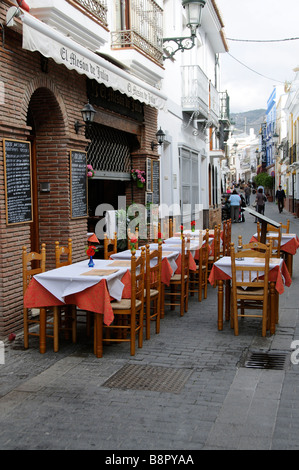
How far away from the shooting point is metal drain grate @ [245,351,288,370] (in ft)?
18.2

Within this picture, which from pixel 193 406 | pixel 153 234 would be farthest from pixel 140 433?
pixel 153 234

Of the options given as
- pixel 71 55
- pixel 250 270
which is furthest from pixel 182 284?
pixel 71 55

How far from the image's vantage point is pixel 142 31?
36.8 feet

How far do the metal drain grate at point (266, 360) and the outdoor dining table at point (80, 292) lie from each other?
5.17ft

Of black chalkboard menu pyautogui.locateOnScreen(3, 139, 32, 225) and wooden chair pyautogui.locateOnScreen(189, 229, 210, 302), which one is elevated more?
black chalkboard menu pyautogui.locateOnScreen(3, 139, 32, 225)

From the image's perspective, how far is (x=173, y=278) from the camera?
802 cm

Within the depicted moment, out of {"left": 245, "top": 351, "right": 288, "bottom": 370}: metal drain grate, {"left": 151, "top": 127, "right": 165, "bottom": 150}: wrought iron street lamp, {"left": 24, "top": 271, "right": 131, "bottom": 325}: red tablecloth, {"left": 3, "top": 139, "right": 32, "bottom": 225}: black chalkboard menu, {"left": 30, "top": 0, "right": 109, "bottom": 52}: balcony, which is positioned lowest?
{"left": 245, "top": 351, "right": 288, "bottom": 370}: metal drain grate

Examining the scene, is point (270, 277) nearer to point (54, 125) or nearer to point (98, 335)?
point (98, 335)

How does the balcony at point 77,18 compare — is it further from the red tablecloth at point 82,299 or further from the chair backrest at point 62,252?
the red tablecloth at point 82,299

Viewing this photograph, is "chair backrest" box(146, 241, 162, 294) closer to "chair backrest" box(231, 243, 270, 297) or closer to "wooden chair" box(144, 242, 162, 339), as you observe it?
"wooden chair" box(144, 242, 162, 339)

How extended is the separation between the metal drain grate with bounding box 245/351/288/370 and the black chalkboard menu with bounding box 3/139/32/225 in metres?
3.28

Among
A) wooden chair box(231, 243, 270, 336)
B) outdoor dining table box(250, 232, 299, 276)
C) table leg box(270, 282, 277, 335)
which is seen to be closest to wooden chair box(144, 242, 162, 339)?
wooden chair box(231, 243, 270, 336)

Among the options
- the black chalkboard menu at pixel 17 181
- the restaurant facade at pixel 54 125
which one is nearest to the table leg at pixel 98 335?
the restaurant facade at pixel 54 125
